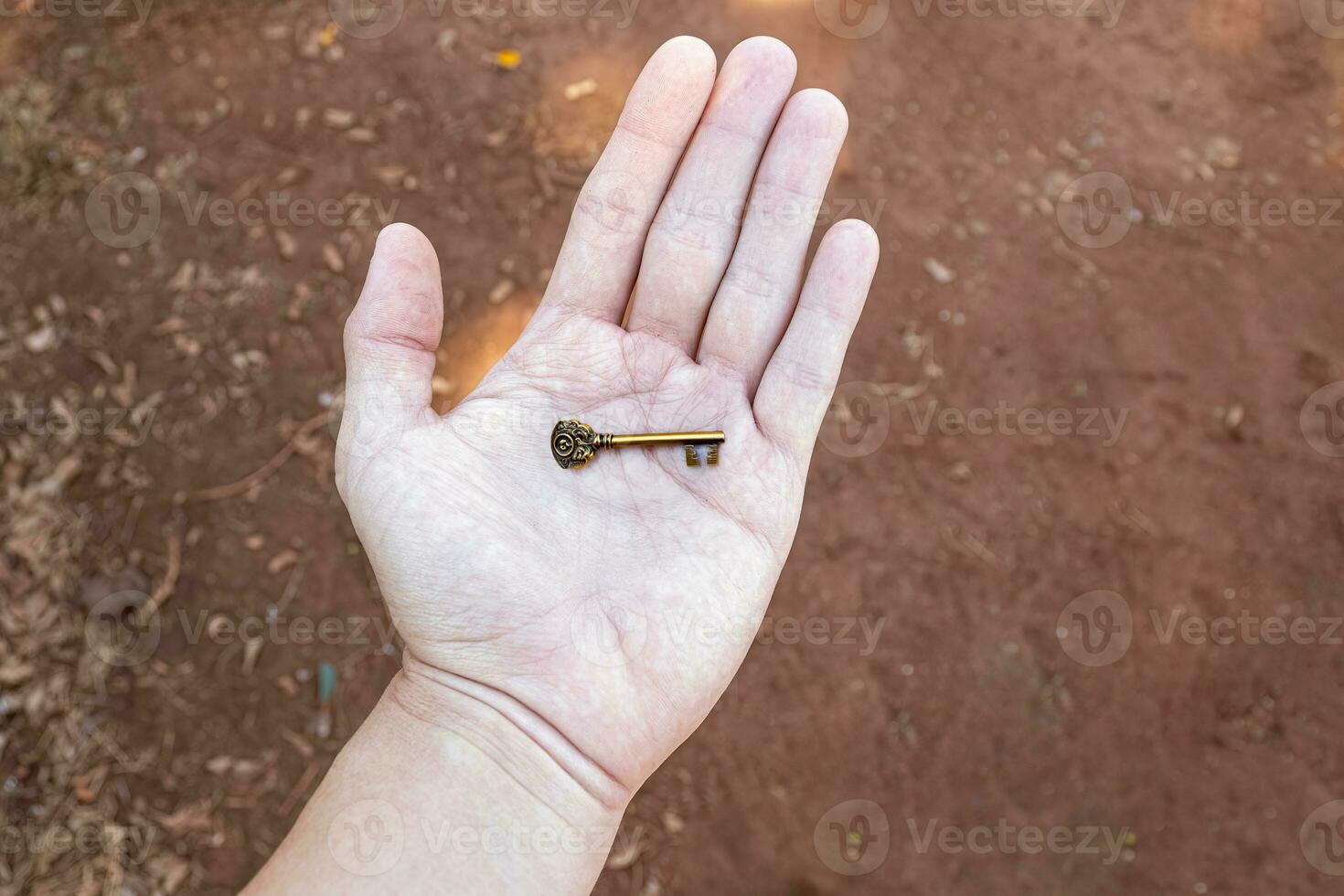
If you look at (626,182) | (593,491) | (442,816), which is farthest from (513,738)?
(626,182)

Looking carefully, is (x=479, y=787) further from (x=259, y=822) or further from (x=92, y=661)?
(x=92, y=661)

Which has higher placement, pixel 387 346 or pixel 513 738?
pixel 387 346

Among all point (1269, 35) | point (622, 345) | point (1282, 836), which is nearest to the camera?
point (622, 345)

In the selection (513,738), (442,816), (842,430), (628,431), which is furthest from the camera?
(842,430)

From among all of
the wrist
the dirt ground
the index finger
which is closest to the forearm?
the wrist

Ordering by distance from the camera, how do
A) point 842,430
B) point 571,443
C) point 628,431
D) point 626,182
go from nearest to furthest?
point 571,443 < point 628,431 < point 626,182 < point 842,430

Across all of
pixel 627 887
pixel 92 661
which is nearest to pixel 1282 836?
pixel 627 887

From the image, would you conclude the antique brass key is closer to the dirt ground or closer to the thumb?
the thumb

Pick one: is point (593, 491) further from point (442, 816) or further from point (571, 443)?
point (442, 816)
